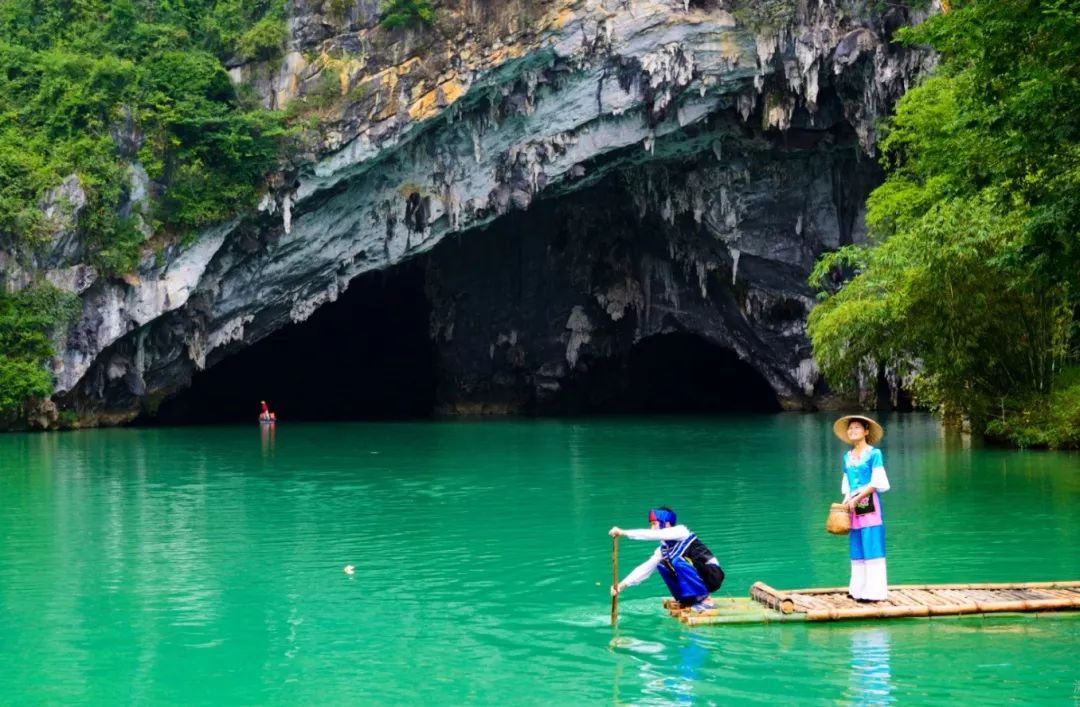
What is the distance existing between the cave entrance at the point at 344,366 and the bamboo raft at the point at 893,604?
37.7 meters

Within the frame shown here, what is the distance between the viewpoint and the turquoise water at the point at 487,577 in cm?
896

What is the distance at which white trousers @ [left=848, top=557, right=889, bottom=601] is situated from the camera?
1034 cm

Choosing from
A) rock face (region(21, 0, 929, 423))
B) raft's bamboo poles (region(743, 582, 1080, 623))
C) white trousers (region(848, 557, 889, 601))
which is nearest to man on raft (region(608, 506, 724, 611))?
raft's bamboo poles (region(743, 582, 1080, 623))

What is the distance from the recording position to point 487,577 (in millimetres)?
13062

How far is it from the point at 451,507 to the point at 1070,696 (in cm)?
1160

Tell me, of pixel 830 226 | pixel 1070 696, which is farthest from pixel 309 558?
pixel 830 226

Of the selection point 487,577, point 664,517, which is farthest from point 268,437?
point 664,517

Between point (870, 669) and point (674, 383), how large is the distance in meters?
42.1

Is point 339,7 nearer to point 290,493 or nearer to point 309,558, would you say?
point 290,493

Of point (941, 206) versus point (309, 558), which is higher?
point (941, 206)

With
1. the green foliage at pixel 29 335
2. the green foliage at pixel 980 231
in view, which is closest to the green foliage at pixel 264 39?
the green foliage at pixel 29 335

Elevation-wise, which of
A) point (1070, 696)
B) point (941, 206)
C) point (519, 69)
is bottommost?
point (1070, 696)

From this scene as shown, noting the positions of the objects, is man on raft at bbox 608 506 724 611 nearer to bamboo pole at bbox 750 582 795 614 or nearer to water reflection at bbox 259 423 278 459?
bamboo pole at bbox 750 582 795 614

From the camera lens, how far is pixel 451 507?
18.9 m
